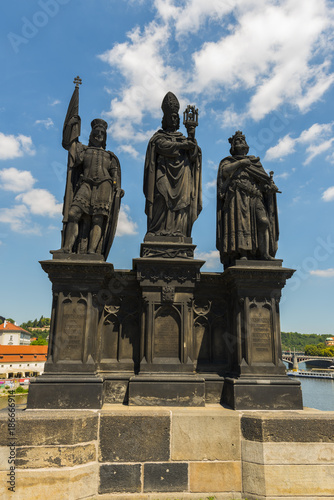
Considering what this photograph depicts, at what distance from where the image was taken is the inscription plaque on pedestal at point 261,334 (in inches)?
298

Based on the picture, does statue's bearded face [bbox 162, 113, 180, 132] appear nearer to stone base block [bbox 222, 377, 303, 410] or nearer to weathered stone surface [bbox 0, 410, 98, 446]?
stone base block [bbox 222, 377, 303, 410]

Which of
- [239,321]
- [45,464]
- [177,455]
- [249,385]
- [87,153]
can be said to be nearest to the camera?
[45,464]

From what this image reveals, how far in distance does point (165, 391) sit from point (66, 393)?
189 cm

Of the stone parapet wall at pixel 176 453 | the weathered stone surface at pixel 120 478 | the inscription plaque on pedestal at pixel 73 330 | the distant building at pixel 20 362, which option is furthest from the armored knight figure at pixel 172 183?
the distant building at pixel 20 362

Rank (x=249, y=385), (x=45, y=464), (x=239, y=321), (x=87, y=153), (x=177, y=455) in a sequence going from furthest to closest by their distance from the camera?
(x=87, y=153)
(x=239, y=321)
(x=249, y=385)
(x=177, y=455)
(x=45, y=464)

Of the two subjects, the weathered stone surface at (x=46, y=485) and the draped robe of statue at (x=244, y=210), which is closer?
the weathered stone surface at (x=46, y=485)

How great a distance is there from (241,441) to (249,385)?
1.13 meters

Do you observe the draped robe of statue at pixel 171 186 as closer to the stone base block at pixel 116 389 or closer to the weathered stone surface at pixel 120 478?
the stone base block at pixel 116 389

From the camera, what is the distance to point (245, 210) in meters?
8.52

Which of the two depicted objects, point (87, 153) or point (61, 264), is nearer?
point (61, 264)

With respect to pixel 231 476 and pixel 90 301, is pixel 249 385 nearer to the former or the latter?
pixel 231 476

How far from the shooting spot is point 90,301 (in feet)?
24.2

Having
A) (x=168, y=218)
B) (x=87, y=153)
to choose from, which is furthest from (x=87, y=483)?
(x=87, y=153)

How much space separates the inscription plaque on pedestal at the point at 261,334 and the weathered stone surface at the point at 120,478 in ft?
10.3
